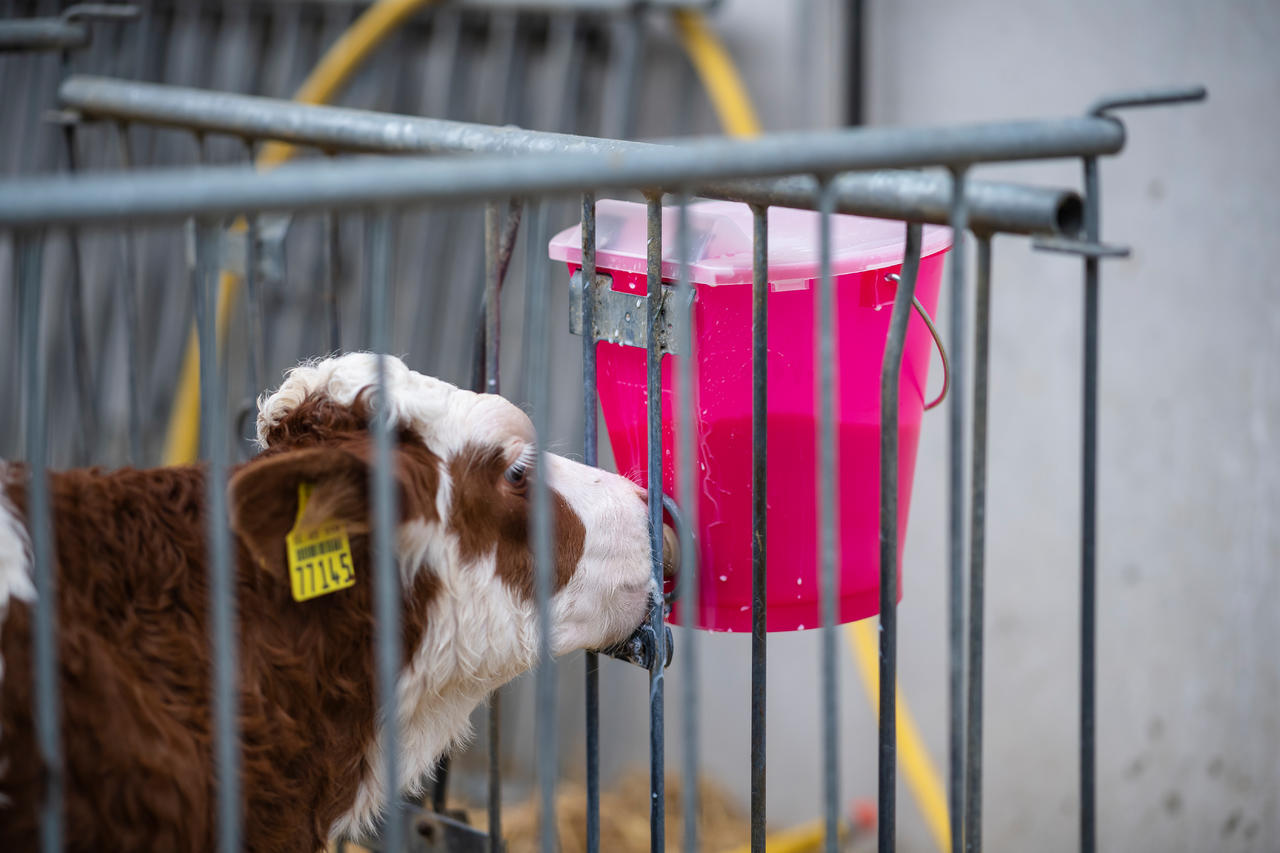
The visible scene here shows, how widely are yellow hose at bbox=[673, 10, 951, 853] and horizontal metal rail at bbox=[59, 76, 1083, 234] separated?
1579 millimetres

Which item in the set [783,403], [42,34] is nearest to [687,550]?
[783,403]

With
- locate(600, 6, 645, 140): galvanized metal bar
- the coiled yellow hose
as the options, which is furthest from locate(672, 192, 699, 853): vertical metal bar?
locate(600, 6, 645, 140): galvanized metal bar

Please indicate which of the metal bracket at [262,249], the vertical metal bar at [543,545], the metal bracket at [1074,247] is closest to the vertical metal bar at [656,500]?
the vertical metal bar at [543,545]

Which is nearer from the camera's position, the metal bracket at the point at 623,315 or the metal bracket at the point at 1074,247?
the metal bracket at the point at 1074,247

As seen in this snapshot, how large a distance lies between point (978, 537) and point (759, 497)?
0.30m

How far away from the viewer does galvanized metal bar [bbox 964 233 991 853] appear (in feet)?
4.92

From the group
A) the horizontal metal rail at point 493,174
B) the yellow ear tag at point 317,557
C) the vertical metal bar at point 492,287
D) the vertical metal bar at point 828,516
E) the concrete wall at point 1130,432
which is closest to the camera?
the horizontal metal rail at point 493,174

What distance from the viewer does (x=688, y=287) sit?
1470mm

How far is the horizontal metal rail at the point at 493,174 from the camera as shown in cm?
116

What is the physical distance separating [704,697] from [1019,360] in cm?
156

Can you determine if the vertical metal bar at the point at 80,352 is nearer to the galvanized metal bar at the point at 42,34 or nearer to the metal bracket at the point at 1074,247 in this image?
the galvanized metal bar at the point at 42,34

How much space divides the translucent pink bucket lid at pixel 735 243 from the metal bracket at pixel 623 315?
36mm

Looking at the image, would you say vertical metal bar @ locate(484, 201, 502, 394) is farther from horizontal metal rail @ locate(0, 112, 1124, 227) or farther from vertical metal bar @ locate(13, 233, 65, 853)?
vertical metal bar @ locate(13, 233, 65, 853)

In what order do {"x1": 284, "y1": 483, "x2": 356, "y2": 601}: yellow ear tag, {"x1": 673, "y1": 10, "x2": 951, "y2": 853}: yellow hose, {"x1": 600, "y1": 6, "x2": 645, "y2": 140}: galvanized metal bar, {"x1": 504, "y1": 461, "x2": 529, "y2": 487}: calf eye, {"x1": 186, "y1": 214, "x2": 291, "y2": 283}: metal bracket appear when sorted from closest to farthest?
{"x1": 284, "y1": 483, "x2": 356, "y2": 601}: yellow ear tag, {"x1": 504, "y1": 461, "x2": 529, "y2": 487}: calf eye, {"x1": 186, "y1": 214, "x2": 291, "y2": 283}: metal bracket, {"x1": 673, "y1": 10, "x2": 951, "y2": 853}: yellow hose, {"x1": 600, "y1": 6, "x2": 645, "y2": 140}: galvanized metal bar
